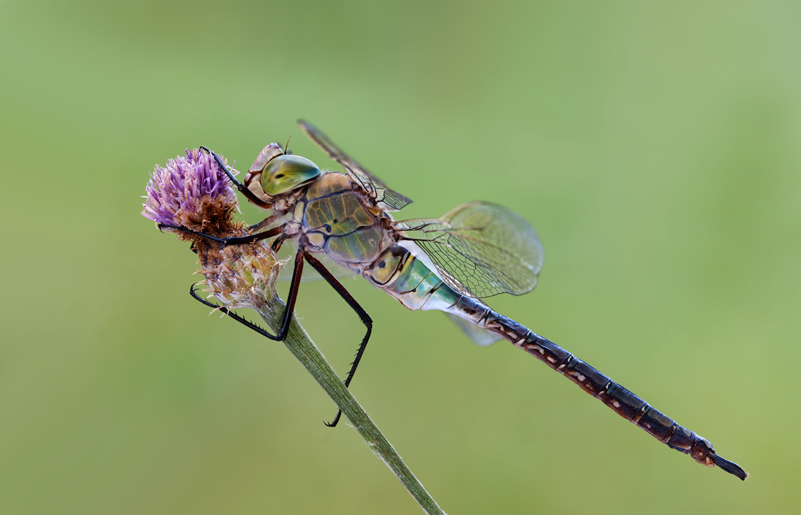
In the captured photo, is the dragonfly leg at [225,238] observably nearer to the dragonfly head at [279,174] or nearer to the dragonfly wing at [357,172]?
the dragonfly head at [279,174]

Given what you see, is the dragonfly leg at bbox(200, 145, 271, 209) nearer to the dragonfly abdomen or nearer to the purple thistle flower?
the purple thistle flower

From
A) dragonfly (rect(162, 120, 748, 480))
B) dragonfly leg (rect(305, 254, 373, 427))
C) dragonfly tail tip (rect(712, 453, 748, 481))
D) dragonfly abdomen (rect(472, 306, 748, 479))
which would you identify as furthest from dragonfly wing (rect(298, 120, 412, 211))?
dragonfly tail tip (rect(712, 453, 748, 481))

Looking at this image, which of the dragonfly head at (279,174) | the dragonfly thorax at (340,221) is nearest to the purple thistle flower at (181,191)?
the dragonfly head at (279,174)

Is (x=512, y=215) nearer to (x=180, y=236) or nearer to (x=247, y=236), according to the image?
(x=247, y=236)

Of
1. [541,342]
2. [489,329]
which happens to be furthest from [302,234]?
[541,342]

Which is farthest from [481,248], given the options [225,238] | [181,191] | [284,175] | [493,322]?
[181,191]

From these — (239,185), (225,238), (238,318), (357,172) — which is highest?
(357,172)

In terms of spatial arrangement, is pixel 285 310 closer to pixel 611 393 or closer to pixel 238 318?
pixel 238 318

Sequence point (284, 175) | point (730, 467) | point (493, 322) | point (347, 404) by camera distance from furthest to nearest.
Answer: point (493, 322), point (284, 175), point (730, 467), point (347, 404)
